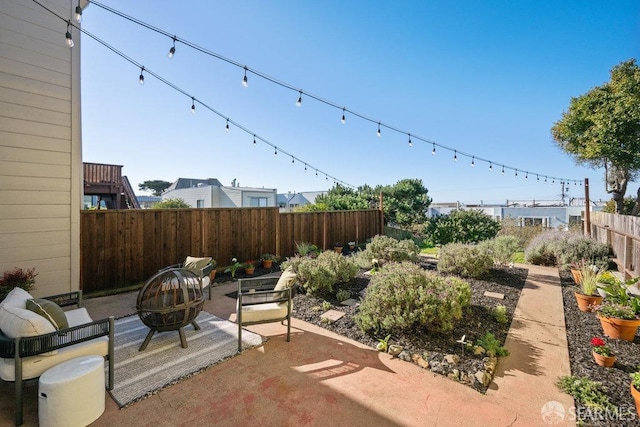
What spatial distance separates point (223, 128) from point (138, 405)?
5752 mm

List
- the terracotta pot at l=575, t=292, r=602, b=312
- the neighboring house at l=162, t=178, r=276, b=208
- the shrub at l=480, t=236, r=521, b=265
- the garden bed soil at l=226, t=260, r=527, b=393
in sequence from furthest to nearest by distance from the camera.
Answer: the neighboring house at l=162, t=178, r=276, b=208 → the shrub at l=480, t=236, r=521, b=265 → the terracotta pot at l=575, t=292, r=602, b=312 → the garden bed soil at l=226, t=260, r=527, b=393

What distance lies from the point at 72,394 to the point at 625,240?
8934 millimetres

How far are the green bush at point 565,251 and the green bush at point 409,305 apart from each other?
4942mm

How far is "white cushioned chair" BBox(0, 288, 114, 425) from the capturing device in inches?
80.9

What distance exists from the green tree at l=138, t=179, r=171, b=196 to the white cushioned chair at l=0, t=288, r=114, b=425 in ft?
128

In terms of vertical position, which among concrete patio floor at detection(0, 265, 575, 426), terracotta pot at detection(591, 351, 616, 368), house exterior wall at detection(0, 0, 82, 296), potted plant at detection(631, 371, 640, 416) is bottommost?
concrete patio floor at detection(0, 265, 575, 426)

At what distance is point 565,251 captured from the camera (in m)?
6.85

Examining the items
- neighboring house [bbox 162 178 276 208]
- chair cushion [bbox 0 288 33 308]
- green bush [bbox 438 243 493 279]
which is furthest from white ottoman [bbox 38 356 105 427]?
neighboring house [bbox 162 178 276 208]

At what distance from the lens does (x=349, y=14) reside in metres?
5.67

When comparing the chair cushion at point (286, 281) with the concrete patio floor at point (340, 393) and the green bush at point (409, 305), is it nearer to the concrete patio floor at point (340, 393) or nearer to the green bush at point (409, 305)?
the concrete patio floor at point (340, 393)

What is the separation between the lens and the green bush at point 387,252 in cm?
669

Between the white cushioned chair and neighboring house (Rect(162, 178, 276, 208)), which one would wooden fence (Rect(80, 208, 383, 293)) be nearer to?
the white cushioned chair

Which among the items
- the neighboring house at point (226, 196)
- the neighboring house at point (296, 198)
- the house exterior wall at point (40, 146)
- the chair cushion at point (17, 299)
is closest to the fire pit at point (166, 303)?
the chair cushion at point (17, 299)

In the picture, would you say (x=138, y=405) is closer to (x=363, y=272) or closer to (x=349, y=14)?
(x=363, y=272)
